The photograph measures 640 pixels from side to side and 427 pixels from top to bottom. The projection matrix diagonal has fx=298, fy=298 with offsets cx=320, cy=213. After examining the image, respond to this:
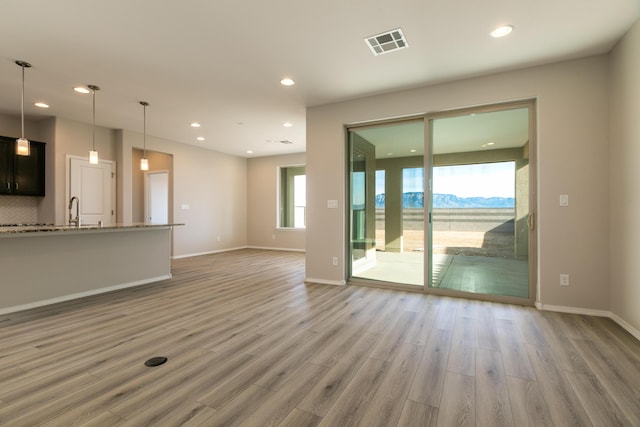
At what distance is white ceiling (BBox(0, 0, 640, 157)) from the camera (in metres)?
2.53

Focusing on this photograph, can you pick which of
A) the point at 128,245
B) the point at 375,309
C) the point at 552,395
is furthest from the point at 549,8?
the point at 128,245

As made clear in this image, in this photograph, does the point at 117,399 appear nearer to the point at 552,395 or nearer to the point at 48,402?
the point at 48,402

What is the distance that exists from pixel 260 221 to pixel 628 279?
805 cm

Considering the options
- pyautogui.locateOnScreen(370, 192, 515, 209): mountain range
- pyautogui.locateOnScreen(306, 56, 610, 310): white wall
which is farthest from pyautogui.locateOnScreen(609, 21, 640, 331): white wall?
pyautogui.locateOnScreen(370, 192, 515, 209): mountain range

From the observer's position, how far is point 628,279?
9.44ft

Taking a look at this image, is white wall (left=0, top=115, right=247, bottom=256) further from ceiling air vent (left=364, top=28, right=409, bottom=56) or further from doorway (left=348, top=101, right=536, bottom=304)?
ceiling air vent (left=364, top=28, right=409, bottom=56)

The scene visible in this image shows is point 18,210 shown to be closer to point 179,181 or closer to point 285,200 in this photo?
point 179,181

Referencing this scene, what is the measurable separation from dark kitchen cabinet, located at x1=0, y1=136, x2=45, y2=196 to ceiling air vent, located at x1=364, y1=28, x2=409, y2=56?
20.3 ft

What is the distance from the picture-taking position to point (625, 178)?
291cm

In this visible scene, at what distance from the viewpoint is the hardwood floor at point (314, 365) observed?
66.4 inches

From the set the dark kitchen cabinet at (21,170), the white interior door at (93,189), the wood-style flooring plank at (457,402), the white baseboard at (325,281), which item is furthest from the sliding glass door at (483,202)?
the dark kitchen cabinet at (21,170)

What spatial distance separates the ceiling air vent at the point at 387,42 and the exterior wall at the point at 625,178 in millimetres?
2053

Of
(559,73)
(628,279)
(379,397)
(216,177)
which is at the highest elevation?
(559,73)

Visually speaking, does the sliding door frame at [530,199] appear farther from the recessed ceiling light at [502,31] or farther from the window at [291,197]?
the window at [291,197]
